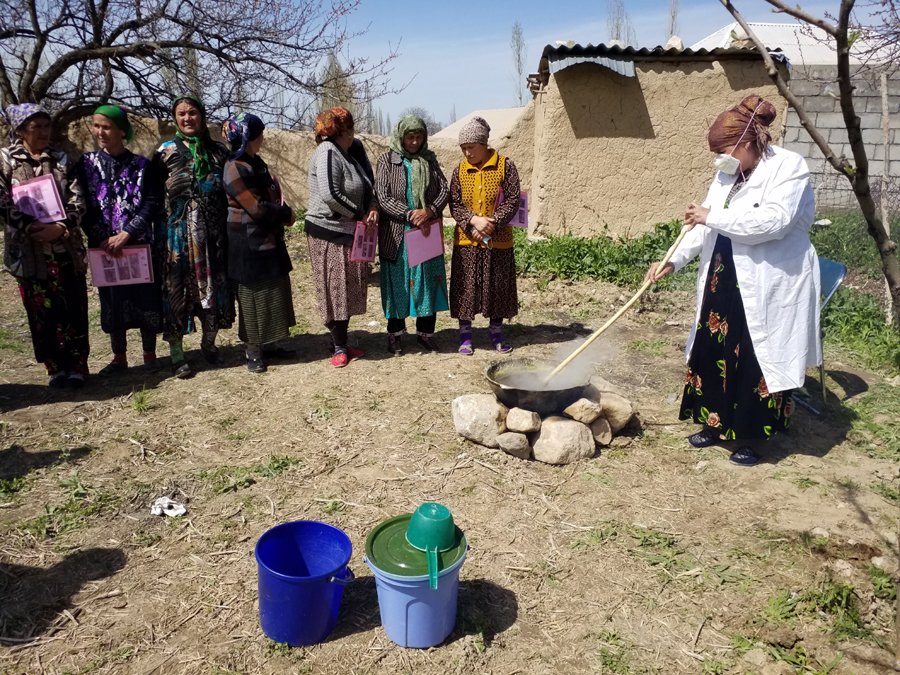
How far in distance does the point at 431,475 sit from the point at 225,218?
96.7 inches

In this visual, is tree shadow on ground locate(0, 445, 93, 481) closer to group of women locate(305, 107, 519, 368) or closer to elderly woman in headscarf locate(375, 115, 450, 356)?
group of women locate(305, 107, 519, 368)

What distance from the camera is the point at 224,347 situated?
18.0ft

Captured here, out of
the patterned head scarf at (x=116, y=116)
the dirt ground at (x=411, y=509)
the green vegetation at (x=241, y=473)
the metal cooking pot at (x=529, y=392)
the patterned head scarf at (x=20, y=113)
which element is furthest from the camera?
the patterned head scarf at (x=116, y=116)

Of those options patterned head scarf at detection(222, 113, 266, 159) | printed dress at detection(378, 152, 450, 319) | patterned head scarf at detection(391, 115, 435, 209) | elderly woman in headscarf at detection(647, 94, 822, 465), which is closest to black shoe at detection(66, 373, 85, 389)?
patterned head scarf at detection(222, 113, 266, 159)

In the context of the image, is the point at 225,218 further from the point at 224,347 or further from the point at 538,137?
the point at 538,137

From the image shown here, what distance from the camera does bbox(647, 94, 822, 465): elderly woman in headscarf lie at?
3.21 m

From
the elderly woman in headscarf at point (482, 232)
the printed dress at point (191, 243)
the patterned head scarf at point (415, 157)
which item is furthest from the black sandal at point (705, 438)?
the printed dress at point (191, 243)

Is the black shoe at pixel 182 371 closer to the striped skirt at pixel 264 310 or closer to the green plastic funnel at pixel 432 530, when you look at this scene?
the striped skirt at pixel 264 310

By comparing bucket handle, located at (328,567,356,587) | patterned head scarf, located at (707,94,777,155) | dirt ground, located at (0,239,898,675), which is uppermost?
patterned head scarf, located at (707,94,777,155)

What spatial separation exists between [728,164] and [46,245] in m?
4.13

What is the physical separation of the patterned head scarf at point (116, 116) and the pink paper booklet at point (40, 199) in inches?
21.0

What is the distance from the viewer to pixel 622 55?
7.13m

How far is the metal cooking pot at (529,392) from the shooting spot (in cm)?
361

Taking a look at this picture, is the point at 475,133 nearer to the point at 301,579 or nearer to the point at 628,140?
the point at 301,579
